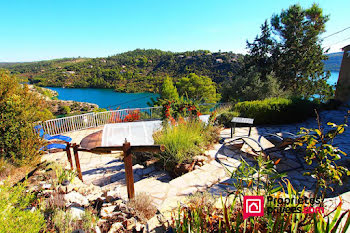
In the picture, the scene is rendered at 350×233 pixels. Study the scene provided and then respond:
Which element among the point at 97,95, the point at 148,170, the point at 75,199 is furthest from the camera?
the point at 97,95

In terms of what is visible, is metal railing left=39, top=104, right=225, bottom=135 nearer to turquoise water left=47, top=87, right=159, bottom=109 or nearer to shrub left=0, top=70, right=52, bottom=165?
shrub left=0, top=70, right=52, bottom=165

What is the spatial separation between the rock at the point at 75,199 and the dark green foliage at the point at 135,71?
36204 mm

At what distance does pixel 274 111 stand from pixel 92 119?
769 centimetres

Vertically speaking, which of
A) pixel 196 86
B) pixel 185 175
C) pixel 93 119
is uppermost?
pixel 185 175

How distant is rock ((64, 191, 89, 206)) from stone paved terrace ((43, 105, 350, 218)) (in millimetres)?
617

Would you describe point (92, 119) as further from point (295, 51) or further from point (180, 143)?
point (295, 51)

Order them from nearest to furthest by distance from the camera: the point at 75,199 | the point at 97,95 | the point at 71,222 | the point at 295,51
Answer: the point at 71,222 → the point at 75,199 → the point at 295,51 → the point at 97,95

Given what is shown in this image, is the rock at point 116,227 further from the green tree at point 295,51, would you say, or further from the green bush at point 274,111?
the green tree at point 295,51

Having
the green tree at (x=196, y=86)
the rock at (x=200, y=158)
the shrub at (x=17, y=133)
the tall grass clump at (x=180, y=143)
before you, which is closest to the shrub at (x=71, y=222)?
the tall grass clump at (x=180, y=143)

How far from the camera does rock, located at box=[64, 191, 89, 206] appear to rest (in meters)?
2.16

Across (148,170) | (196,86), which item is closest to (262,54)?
(148,170)

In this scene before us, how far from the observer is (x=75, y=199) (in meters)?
2.21

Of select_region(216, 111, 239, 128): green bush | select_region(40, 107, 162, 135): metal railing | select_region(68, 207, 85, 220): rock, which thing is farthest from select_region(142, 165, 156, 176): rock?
select_region(40, 107, 162, 135): metal railing

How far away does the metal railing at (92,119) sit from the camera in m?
7.59
